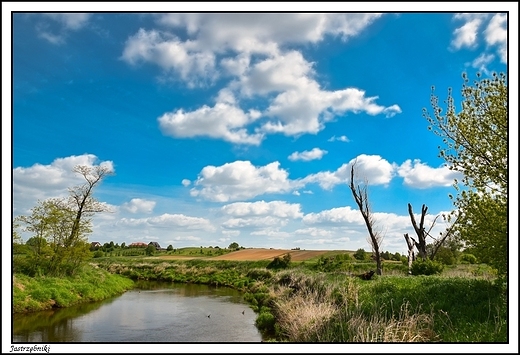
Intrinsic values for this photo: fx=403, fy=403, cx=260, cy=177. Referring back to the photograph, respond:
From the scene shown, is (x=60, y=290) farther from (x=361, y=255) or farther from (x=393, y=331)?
(x=361, y=255)

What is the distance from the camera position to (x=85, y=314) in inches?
790

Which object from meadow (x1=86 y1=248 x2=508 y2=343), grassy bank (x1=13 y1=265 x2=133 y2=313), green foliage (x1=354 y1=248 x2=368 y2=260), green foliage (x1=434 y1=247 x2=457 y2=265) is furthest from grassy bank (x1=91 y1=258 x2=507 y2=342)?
green foliage (x1=354 y1=248 x2=368 y2=260)

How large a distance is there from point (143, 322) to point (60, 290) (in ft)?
25.0

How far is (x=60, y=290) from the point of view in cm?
2284

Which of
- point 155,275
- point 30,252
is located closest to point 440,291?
point 30,252

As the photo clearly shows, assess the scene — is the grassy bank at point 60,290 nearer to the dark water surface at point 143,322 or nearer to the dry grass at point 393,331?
the dark water surface at point 143,322

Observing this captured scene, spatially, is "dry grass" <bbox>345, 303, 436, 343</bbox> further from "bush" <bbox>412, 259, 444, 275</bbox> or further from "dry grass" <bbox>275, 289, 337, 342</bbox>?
"bush" <bbox>412, 259, 444, 275</bbox>

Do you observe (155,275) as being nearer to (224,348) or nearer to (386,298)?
(386,298)

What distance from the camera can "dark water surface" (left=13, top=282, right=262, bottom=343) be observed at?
15.1 m

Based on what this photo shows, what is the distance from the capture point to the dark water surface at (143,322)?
15102mm

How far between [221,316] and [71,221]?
14.1 meters

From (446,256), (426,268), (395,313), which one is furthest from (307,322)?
(446,256)

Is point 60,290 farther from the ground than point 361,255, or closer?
farther from the ground

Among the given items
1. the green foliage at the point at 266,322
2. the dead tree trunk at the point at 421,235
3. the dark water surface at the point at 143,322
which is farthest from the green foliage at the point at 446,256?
the green foliage at the point at 266,322
